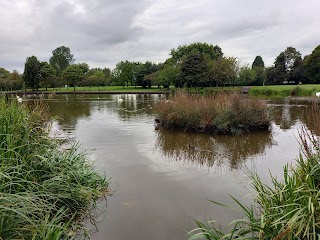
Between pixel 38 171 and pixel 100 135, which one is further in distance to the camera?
pixel 100 135

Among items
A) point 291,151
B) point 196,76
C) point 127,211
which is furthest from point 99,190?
point 196,76

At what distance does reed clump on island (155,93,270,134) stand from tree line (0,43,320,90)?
27026mm

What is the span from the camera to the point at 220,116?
1082 centimetres

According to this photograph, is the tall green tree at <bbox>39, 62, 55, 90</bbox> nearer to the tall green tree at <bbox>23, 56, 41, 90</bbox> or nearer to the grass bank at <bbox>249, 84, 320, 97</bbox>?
the tall green tree at <bbox>23, 56, 41, 90</bbox>

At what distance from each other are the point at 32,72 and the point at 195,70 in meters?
30.7

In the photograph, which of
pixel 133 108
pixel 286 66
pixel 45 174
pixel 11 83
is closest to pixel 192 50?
pixel 286 66

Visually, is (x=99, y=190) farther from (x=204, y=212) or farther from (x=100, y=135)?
(x=100, y=135)

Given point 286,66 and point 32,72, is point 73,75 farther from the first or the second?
point 286,66

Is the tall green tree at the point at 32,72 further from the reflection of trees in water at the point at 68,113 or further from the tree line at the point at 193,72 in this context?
the reflection of trees in water at the point at 68,113

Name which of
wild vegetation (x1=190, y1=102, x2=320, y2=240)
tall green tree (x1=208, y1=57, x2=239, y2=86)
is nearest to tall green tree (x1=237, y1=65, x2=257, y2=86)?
tall green tree (x1=208, y1=57, x2=239, y2=86)

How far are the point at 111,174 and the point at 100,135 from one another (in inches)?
192

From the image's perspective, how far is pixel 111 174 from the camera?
6.25 m

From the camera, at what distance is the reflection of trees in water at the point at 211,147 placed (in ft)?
24.6

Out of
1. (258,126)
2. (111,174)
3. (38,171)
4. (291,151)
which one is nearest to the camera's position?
(38,171)
